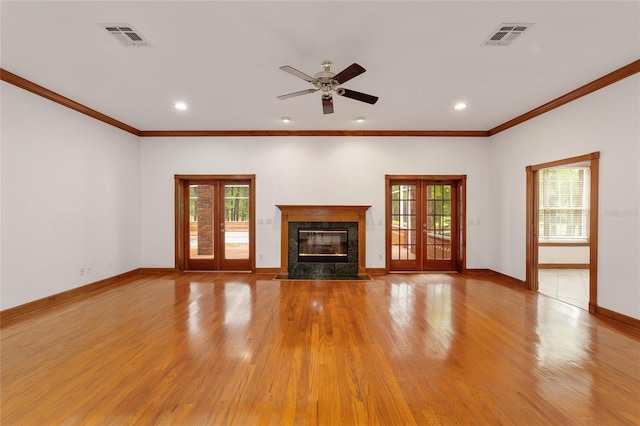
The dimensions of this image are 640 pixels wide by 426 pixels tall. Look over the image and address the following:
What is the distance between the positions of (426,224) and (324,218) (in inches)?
90.6

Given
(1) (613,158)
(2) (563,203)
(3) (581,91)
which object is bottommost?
(2) (563,203)

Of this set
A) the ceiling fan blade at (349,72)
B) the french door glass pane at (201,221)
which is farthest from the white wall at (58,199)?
the ceiling fan blade at (349,72)

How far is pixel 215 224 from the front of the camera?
6188mm

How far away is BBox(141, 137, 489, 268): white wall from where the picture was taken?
600 centimetres

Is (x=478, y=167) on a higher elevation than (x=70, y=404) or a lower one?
higher

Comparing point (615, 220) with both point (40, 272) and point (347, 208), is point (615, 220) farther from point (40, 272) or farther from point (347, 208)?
point (40, 272)

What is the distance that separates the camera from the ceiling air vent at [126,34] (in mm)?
2580

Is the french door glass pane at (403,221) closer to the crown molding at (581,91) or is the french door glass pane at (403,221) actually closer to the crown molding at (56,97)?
the crown molding at (581,91)

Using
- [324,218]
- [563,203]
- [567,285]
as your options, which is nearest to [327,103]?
[324,218]

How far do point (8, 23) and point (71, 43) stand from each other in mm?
430

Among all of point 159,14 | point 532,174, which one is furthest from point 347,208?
point 159,14

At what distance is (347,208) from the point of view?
589cm

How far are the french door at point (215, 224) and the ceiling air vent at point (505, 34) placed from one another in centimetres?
478

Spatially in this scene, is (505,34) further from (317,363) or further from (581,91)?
(317,363)
